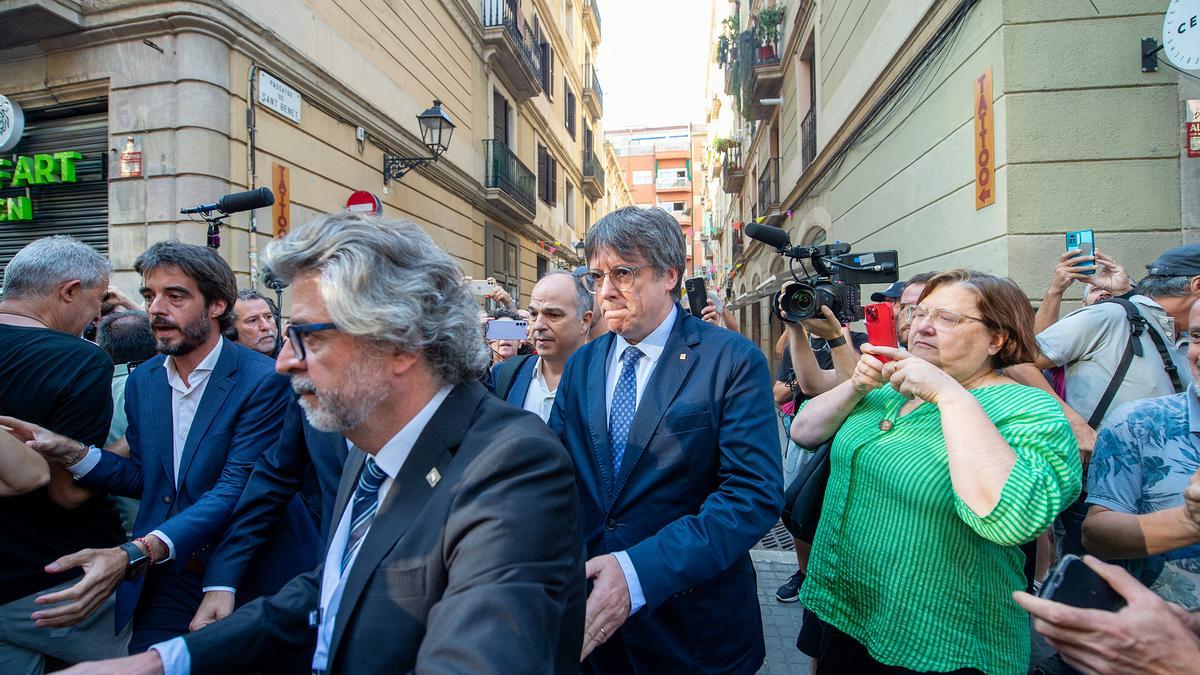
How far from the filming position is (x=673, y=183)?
5678 cm

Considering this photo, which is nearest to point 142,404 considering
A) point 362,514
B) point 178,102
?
point 362,514

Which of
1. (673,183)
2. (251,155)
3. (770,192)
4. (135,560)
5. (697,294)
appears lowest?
(135,560)

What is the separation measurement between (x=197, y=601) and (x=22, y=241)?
747 cm

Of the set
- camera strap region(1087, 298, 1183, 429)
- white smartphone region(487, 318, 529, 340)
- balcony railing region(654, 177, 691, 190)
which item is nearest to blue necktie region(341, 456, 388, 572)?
white smartphone region(487, 318, 529, 340)

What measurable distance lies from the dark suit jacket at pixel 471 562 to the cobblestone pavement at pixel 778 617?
2070 millimetres

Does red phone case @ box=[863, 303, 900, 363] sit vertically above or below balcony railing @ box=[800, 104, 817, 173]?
below

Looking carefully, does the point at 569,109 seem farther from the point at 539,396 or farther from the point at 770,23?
the point at 539,396

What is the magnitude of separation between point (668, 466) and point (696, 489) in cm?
13

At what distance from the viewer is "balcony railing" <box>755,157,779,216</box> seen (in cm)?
1478

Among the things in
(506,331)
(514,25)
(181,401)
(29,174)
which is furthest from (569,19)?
(181,401)

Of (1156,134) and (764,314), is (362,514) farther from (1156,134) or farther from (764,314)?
(764,314)

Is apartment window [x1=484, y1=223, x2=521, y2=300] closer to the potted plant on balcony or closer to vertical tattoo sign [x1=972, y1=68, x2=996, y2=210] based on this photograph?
the potted plant on balcony

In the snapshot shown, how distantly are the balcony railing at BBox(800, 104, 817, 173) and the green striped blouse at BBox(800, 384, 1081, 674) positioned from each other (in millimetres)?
10012

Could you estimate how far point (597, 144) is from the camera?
32.1 metres
